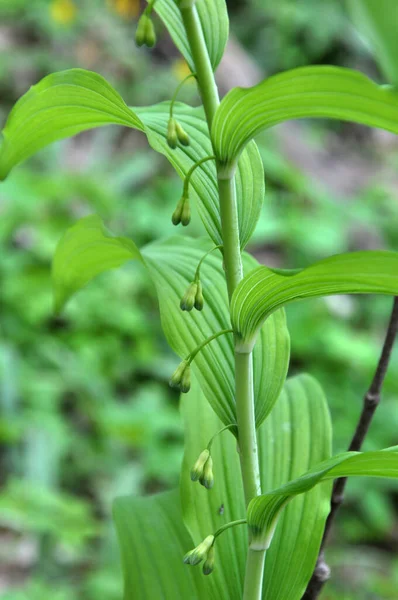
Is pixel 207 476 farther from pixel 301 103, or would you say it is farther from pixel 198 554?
pixel 301 103

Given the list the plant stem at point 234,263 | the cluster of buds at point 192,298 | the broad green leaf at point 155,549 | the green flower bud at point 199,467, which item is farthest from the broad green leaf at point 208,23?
the broad green leaf at point 155,549

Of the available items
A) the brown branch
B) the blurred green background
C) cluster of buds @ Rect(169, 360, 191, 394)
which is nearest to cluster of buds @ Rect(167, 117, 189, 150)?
cluster of buds @ Rect(169, 360, 191, 394)

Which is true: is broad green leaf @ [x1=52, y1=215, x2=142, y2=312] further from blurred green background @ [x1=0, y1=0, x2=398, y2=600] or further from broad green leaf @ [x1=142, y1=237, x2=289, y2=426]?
blurred green background @ [x1=0, y1=0, x2=398, y2=600]

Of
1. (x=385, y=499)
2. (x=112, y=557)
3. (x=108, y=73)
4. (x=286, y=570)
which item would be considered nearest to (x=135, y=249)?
(x=286, y=570)

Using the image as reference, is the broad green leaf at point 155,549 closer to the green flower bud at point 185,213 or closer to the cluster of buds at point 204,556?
the cluster of buds at point 204,556

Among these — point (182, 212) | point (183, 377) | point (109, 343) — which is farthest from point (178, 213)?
point (109, 343)
